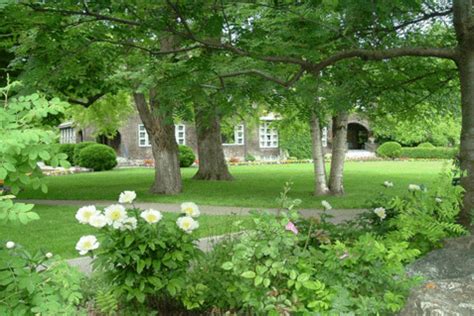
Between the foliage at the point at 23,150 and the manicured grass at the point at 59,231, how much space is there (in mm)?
4296

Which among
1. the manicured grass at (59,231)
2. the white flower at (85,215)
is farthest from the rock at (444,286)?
the manicured grass at (59,231)

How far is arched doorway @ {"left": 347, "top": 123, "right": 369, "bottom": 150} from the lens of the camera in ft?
172

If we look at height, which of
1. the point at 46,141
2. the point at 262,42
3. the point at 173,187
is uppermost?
the point at 262,42

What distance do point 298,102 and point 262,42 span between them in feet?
6.82

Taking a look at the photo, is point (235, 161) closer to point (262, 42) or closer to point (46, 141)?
point (262, 42)

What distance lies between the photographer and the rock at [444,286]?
2786 mm

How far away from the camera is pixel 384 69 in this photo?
6.39 meters

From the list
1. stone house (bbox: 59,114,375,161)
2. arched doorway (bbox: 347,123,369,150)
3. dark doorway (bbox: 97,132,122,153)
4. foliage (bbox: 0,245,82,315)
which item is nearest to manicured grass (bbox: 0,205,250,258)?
foliage (bbox: 0,245,82,315)

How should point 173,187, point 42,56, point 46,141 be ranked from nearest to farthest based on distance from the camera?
point 46,141 → point 42,56 → point 173,187

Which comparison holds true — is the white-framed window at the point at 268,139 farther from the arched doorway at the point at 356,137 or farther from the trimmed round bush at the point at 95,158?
the trimmed round bush at the point at 95,158

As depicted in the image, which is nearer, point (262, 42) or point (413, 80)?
point (262, 42)

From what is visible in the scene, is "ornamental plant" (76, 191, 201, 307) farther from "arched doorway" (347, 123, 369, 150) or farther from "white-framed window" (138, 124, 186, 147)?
"arched doorway" (347, 123, 369, 150)

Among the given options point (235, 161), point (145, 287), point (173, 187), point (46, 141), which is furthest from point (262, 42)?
point (235, 161)

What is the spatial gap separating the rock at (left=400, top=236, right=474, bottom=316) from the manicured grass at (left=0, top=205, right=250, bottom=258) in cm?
327
